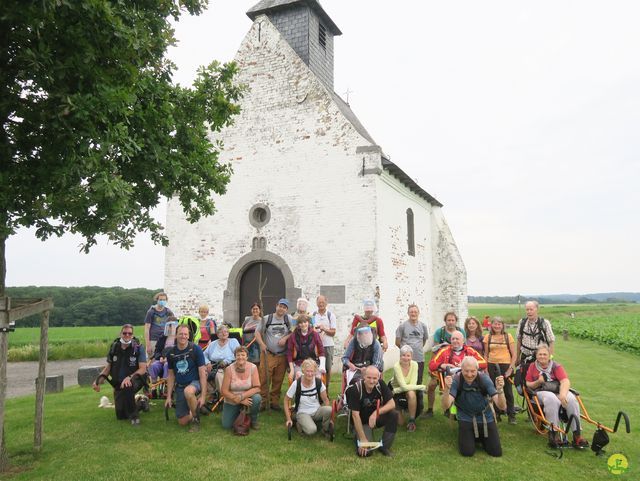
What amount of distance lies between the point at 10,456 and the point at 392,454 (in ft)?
15.9

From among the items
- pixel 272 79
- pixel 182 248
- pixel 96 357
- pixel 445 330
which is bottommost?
pixel 96 357

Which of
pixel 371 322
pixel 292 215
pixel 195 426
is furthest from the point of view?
pixel 292 215

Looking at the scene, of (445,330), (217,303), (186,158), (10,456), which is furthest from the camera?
(217,303)

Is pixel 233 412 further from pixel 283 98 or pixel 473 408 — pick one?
pixel 283 98

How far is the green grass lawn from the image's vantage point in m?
5.52

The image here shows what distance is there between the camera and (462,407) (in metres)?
6.39

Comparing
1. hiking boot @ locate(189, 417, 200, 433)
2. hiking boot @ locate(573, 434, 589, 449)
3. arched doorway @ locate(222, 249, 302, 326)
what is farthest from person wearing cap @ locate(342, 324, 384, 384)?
arched doorway @ locate(222, 249, 302, 326)

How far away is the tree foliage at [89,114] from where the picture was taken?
15.1 ft

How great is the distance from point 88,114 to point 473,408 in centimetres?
570

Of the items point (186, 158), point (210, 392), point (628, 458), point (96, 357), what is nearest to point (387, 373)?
point (210, 392)

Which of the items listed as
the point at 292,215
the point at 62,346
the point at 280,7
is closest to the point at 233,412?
the point at 292,215

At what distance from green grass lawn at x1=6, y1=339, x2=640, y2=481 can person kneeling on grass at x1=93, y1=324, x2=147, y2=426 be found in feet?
0.98

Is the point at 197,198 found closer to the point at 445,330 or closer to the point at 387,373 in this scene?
the point at 445,330

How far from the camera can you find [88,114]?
15.2 ft
